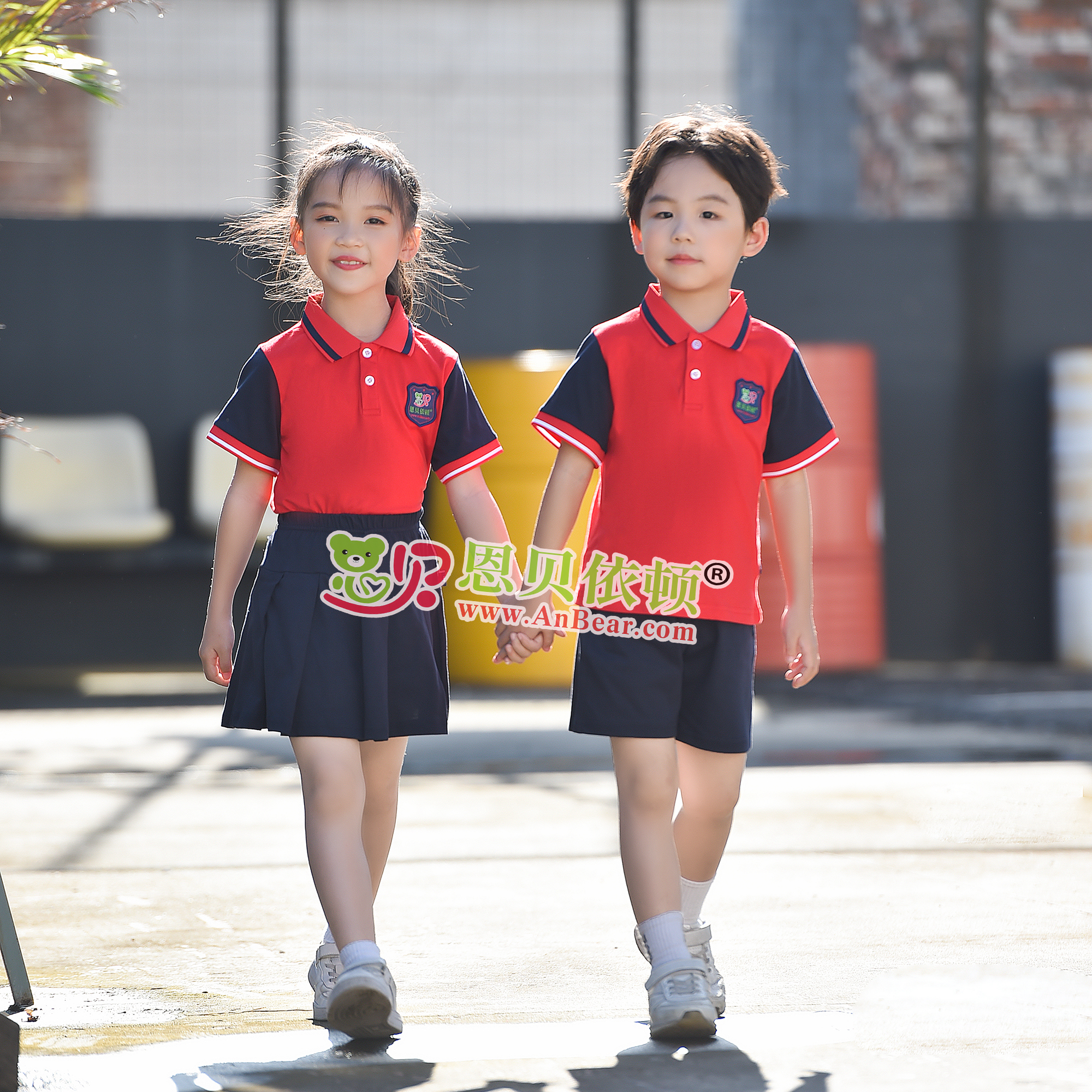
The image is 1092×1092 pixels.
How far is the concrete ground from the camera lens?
2393 mm

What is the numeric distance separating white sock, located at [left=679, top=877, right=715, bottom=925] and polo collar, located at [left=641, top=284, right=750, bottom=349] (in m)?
0.87

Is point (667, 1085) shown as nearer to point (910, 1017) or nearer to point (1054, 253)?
point (910, 1017)

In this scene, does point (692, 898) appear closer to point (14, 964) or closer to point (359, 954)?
point (359, 954)

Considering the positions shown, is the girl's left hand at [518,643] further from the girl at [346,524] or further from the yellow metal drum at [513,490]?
the yellow metal drum at [513,490]

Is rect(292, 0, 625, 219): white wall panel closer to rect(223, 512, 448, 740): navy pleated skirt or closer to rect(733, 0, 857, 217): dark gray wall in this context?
rect(733, 0, 857, 217): dark gray wall

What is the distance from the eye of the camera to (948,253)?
31.0ft

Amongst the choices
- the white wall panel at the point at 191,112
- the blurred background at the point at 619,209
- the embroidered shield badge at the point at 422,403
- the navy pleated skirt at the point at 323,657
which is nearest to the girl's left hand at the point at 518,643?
the navy pleated skirt at the point at 323,657

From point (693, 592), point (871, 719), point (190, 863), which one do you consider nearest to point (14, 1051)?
point (693, 592)

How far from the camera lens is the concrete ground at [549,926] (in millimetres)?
2393

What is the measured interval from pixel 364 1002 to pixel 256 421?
0.91m

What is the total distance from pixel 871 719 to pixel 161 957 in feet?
14.3

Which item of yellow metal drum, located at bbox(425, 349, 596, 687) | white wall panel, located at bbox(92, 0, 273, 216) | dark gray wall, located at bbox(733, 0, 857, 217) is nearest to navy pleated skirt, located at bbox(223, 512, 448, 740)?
yellow metal drum, located at bbox(425, 349, 596, 687)

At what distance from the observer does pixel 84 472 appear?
895 centimetres

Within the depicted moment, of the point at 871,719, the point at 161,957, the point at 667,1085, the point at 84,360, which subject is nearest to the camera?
the point at 667,1085
